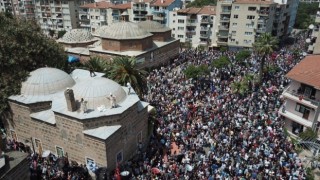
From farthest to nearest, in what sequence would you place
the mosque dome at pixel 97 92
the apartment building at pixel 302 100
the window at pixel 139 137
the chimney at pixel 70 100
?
the apartment building at pixel 302 100 < the window at pixel 139 137 < the mosque dome at pixel 97 92 < the chimney at pixel 70 100

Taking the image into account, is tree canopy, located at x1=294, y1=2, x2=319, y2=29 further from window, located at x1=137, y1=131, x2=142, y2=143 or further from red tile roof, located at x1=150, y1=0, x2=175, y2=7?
window, located at x1=137, y1=131, x2=142, y2=143

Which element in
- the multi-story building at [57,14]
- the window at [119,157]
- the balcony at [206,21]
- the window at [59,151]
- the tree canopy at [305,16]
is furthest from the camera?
the tree canopy at [305,16]

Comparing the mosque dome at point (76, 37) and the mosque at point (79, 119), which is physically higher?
the mosque dome at point (76, 37)

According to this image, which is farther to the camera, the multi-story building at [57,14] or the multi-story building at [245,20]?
the multi-story building at [57,14]

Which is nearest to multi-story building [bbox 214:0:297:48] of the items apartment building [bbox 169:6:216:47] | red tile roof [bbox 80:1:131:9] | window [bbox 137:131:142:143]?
apartment building [bbox 169:6:216:47]

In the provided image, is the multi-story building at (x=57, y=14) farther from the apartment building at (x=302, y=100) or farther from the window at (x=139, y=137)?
the apartment building at (x=302, y=100)

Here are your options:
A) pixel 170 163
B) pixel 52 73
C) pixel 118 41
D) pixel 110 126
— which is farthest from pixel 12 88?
pixel 118 41

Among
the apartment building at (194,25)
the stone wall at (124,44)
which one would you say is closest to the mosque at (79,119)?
the stone wall at (124,44)

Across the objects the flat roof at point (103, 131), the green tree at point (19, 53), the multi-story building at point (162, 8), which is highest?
the multi-story building at point (162, 8)
